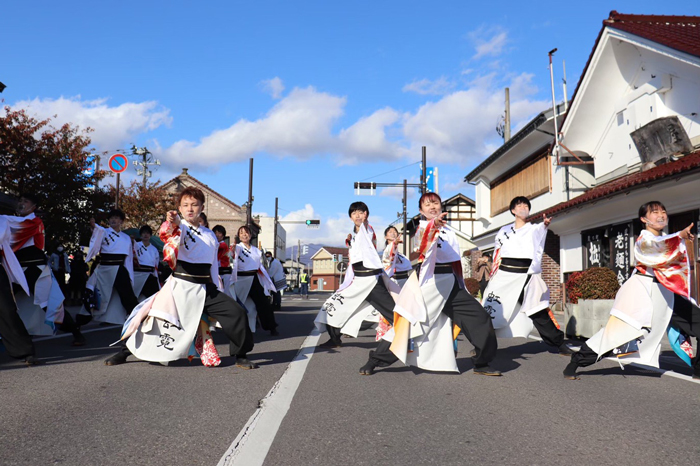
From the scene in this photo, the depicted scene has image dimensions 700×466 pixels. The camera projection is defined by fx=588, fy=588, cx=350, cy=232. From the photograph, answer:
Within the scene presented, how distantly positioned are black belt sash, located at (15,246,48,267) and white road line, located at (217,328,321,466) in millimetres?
3504

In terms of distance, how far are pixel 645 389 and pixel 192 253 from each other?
434 cm

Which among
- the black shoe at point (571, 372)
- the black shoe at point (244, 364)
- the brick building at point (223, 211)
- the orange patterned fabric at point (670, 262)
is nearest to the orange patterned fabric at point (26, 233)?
the black shoe at point (244, 364)

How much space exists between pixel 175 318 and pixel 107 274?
3.23 meters

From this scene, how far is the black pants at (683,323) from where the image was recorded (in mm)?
5281

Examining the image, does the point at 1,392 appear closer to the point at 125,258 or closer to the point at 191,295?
the point at 191,295

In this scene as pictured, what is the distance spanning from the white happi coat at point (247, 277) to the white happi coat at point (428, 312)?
13.9ft

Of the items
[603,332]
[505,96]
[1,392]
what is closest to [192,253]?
[1,392]

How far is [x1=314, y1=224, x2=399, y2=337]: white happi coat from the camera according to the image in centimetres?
737

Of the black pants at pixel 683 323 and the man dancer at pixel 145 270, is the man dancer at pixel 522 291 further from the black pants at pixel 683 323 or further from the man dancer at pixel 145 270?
the man dancer at pixel 145 270

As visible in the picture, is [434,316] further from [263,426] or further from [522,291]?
[263,426]

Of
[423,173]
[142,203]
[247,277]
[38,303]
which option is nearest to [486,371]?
[247,277]

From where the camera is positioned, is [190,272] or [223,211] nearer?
[190,272]

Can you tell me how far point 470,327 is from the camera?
5.69 m

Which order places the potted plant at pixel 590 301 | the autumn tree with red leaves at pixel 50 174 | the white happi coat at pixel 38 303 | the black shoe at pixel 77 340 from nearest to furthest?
the white happi coat at pixel 38 303, the black shoe at pixel 77 340, the potted plant at pixel 590 301, the autumn tree with red leaves at pixel 50 174
